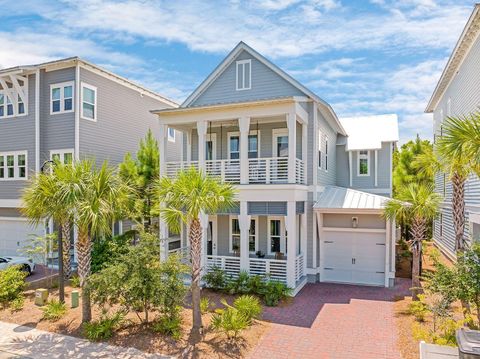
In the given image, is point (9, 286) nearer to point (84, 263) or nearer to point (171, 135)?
point (84, 263)

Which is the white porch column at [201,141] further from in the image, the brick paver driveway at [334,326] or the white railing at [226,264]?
the brick paver driveway at [334,326]

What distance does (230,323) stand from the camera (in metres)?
9.82

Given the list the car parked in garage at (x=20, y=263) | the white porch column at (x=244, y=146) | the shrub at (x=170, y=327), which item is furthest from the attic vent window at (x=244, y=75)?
the car parked in garage at (x=20, y=263)

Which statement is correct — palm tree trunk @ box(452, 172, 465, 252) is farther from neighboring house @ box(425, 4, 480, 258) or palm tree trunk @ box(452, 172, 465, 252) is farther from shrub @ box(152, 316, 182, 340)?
shrub @ box(152, 316, 182, 340)

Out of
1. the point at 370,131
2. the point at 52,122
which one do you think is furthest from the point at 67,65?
the point at 370,131

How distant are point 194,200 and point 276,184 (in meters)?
5.70

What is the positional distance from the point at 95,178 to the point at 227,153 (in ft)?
28.3

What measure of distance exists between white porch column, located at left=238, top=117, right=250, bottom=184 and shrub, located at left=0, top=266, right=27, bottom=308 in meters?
9.41

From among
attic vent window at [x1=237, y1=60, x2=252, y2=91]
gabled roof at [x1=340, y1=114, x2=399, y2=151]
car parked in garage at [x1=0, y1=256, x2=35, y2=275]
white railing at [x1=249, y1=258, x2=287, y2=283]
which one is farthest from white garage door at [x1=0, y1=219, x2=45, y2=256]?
gabled roof at [x1=340, y1=114, x2=399, y2=151]

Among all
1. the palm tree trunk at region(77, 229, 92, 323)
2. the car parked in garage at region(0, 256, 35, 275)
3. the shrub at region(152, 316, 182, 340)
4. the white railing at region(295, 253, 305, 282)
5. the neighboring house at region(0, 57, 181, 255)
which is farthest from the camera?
the neighboring house at region(0, 57, 181, 255)

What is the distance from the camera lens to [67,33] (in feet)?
48.5

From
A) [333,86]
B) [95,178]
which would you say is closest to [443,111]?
[333,86]

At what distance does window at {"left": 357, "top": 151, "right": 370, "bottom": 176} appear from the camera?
22953 mm

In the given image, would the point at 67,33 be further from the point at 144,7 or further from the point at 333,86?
the point at 333,86
